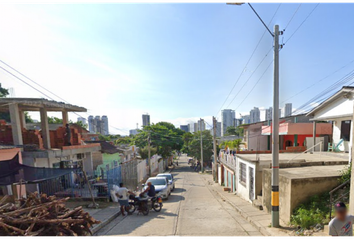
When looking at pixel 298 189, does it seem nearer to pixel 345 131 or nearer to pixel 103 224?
pixel 103 224

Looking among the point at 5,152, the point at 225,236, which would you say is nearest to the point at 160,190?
the point at 225,236

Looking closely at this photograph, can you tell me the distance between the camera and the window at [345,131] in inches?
478

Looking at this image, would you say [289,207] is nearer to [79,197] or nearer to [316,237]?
[316,237]

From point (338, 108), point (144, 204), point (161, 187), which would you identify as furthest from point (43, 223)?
point (338, 108)

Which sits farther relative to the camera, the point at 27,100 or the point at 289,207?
the point at 27,100

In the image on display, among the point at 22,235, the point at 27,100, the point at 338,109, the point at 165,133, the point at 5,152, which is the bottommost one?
the point at 165,133

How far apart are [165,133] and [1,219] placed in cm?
2947

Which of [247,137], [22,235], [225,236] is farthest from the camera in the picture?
[247,137]

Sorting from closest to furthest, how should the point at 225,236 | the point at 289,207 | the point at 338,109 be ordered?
the point at 225,236, the point at 289,207, the point at 338,109

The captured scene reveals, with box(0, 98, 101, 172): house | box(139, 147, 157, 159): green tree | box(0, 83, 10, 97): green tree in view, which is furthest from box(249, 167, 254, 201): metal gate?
box(0, 83, 10, 97): green tree

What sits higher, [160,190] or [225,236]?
[225,236]

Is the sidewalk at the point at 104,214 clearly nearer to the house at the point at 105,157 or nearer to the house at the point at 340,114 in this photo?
the house at the point at 105,157

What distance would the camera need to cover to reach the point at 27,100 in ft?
27.7

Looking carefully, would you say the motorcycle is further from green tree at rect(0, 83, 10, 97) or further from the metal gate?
green tree at rect(0, 83, 10, 97)
